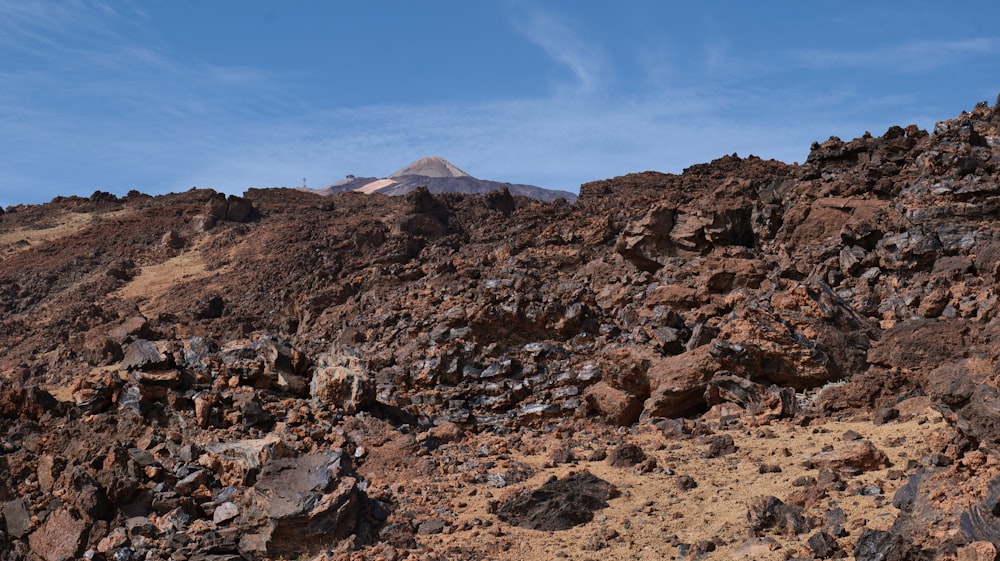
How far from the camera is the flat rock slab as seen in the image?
30.2ft

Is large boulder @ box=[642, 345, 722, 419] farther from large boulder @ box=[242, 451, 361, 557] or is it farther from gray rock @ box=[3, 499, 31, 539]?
gray rock @ box=[3, 499, 31, 539]

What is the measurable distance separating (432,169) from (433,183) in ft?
39.7

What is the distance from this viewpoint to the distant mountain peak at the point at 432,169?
11906cm

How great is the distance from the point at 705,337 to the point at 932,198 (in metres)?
6.70

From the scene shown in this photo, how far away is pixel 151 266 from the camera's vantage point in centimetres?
4150

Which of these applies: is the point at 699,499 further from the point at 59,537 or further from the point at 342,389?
the point at 59,537

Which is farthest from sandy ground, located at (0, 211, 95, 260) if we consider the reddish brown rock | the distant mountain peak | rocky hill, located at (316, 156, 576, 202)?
the distant mountain peak

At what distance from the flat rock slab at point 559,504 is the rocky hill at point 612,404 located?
32mm

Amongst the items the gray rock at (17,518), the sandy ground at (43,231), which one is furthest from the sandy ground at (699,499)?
the sandy ground at (43,231)

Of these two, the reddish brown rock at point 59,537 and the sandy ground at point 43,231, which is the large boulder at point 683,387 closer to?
the reddish brown rock at point 59,537

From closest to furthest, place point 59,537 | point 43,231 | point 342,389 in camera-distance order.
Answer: point 59,537
point 342,389
point 43,231

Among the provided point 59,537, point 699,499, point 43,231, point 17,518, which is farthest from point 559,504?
point 43,231

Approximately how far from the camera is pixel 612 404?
527 inches

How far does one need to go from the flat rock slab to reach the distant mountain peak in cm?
10877
